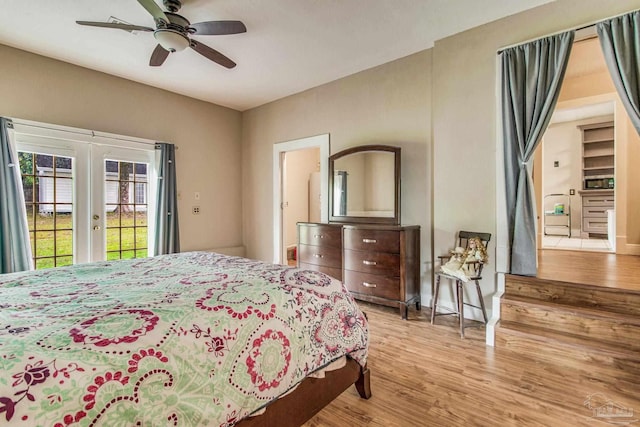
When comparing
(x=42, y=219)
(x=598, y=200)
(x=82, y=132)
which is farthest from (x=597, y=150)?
(x=42, y=219)

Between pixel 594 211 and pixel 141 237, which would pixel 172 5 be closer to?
pixel 141 237

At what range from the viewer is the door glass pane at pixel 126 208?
3785mm

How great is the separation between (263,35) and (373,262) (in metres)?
2.53

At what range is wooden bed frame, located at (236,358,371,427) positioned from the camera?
3.85ft

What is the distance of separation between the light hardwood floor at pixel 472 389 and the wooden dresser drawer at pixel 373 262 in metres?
0.71

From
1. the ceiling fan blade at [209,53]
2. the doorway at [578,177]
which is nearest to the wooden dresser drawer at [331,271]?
the ceiling fan blade at [209,53]

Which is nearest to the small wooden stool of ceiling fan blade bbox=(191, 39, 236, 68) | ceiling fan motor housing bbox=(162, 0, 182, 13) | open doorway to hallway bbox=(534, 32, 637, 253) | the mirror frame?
the mirror frame

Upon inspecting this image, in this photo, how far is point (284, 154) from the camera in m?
4.80

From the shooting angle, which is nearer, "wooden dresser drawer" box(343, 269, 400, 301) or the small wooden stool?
the small wooden stool

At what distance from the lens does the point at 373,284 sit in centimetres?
312

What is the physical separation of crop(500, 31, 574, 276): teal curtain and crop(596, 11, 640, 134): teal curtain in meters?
0.25

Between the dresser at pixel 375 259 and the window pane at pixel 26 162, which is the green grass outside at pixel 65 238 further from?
the dresser at pixel 375 259

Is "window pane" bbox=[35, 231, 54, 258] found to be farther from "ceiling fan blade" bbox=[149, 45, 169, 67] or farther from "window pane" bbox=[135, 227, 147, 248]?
"ceiling fan blade" bbox=[149, 45, 169, 67]

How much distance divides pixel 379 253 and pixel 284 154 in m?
2.52
